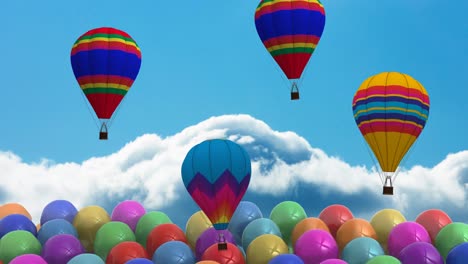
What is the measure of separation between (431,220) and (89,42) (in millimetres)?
11117

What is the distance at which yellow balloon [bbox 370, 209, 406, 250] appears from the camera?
27.7m

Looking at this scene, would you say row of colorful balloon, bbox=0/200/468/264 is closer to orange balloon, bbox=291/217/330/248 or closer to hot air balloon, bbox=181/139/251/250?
orange balloon, bbox=291/217/330/248

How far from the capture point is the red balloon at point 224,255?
85.3 feet

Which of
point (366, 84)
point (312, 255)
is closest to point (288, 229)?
point (312, 255)

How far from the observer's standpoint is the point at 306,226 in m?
27.6

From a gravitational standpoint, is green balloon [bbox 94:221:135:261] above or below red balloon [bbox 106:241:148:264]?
above

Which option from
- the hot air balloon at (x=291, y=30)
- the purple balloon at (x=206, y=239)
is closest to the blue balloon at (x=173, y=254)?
the purple balloon at (x=206, y=239)

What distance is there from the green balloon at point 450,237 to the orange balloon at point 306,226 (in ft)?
9.57

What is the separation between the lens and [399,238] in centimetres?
2670

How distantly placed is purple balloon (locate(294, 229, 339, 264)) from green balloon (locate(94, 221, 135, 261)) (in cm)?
468

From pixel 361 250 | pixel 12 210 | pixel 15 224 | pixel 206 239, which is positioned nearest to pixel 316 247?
pixel 361 250

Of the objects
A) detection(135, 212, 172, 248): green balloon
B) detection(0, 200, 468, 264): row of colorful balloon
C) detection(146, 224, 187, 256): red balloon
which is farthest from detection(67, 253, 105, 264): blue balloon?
detection(135, 212, 172, 248): green balloon

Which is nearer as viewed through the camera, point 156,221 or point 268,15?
point 156,221

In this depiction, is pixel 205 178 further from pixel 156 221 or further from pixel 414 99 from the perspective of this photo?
pixel 414 99
